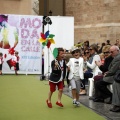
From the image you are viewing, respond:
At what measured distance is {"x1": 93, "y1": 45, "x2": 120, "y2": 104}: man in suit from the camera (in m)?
9.27

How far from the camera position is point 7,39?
1969cm

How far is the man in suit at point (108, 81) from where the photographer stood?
9273 mm

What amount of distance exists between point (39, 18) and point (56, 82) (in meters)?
10.7

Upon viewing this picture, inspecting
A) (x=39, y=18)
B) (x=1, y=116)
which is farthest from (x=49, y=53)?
(x=1, y=116)

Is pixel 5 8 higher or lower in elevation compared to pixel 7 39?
higher

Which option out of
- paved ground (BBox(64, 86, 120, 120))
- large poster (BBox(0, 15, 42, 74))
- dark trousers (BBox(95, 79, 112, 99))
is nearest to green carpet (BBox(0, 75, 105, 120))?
paved ground (BBox(64, 86, 120, 120))

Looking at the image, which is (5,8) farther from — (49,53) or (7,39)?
(49,53)

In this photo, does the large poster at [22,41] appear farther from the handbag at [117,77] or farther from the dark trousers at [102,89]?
the handbag at [117,77]

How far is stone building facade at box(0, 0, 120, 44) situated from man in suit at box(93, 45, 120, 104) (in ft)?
49.3

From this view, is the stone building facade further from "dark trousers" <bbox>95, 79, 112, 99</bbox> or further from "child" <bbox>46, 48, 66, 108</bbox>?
"child" <bbox>46, 48, 66, 108</bbox>

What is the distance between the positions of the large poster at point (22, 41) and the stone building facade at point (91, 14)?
270 inches

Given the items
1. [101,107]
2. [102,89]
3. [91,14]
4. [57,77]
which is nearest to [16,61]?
[91,14]

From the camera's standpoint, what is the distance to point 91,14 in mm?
26250

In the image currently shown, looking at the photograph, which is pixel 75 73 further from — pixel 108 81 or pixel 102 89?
pixel 102 89
